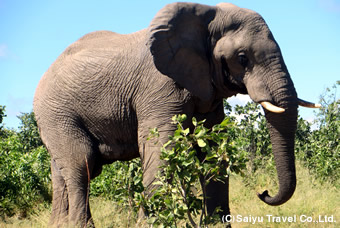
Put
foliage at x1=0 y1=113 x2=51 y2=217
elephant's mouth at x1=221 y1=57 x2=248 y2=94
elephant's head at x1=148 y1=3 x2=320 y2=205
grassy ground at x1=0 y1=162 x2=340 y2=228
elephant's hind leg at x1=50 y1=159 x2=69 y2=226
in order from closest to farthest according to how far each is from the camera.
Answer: elephant's head at x1=148 y1=3 x2=320 y2=205
elephant's mouth at x1=221 y1=57 x2=248 y2=94
grassy ground at x1=0 y1=162 x2=340 y2=228
elephant's hind leg at x1=50 y1=159 x2=69 y2=226
foliage at x1=0 y1=113 x2=51 y2=217

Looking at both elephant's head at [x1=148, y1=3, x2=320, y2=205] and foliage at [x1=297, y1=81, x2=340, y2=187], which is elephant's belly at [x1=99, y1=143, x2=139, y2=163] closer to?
elephant's head at [x1=148, y1=3, x2=320, y2=205]

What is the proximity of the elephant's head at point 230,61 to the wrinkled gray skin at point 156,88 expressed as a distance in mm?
11

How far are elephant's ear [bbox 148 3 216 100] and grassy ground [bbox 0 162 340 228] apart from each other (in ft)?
5.21

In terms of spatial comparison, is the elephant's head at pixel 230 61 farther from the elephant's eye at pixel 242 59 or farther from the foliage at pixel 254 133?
the foliage at pixel 254 133

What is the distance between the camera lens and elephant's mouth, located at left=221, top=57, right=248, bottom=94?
5.67m

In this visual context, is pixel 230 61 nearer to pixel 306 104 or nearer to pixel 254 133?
pixel 306 104

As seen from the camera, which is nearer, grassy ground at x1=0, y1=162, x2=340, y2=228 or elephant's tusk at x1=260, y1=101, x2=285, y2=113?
elephant's tusk at x1=260, y1=101, x2=285, y2=113

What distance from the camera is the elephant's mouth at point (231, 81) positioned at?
5.67 m

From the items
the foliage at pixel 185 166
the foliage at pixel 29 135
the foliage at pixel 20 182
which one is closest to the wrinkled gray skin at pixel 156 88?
the foliage at pixel 185 166

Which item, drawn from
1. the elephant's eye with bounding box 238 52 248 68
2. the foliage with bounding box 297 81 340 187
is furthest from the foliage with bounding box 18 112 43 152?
the elephant's eye with bounding box 238 52 248 68

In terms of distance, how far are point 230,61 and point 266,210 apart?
272cm

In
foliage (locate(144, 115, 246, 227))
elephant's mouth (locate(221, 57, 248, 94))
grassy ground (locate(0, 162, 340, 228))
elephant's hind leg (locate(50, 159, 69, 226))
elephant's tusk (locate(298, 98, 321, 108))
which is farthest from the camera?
elephant's hind leg (locate(50, 159, 69, 226))

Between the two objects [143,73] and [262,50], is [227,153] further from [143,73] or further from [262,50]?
[143,73]

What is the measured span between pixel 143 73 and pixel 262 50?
1349 millimetres
